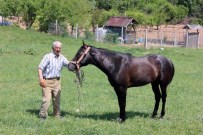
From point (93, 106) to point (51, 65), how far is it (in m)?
Result: 2.85

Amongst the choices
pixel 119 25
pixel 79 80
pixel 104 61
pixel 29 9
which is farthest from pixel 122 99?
pixel 119 25

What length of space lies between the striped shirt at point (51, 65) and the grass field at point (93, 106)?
105 cm

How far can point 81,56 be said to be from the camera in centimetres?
968

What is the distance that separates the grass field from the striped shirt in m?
1.05

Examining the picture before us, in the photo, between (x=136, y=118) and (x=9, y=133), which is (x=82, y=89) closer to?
(x=136, y=118)

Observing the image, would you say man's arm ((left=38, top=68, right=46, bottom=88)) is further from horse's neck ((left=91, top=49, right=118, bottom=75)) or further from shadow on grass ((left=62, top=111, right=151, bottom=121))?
shadow on grass ((left=62, top=111, right=151, bottom=121))

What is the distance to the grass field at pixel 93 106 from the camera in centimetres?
845

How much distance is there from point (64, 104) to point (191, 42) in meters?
34.9

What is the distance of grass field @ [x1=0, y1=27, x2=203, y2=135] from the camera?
27.7 feet

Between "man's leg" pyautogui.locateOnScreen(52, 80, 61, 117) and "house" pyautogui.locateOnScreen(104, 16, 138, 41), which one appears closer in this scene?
"man's leg" pyautogui.locateOnScreen(52, 80, 61, 117)

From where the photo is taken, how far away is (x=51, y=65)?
960cm

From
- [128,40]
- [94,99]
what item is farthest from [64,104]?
[128,40]

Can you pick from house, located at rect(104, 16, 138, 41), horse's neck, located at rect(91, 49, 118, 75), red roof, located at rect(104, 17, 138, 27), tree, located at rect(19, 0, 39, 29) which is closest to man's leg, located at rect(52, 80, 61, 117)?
horse's neck, located at rect(91, 49, 118, 75)

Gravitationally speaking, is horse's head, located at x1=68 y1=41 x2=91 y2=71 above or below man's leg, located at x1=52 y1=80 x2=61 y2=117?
above
